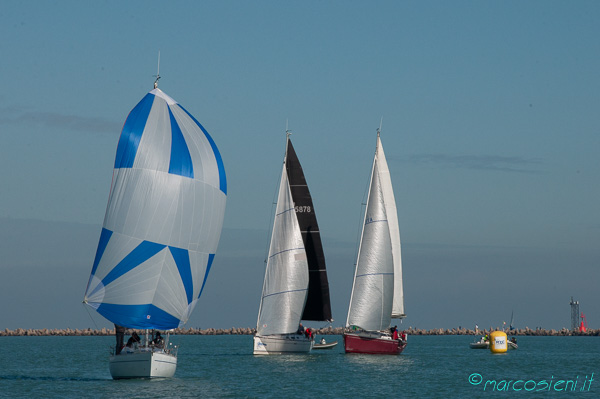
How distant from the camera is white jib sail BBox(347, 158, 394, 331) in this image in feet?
187

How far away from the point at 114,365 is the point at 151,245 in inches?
207

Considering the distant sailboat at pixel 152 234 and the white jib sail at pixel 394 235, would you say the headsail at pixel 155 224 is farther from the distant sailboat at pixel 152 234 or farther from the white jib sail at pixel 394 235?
the white jib sail at pixel 394 235

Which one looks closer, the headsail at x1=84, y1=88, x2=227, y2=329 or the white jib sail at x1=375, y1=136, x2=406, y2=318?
the headsail at x1=84, y1=88, x2=227, y2=329

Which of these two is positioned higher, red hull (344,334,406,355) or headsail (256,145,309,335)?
headsail (256,145,309,335)

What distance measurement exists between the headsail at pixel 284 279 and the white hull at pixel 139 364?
17876 millimetres

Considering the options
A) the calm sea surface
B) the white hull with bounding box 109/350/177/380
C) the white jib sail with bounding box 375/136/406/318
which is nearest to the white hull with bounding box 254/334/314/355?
the calm sea surface

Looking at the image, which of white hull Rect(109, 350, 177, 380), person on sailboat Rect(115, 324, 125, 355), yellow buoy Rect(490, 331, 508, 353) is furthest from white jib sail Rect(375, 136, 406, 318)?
person on sailboat Rect(115, 324, 125, 355)

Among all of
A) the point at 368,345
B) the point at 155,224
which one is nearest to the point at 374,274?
the point at 368,345

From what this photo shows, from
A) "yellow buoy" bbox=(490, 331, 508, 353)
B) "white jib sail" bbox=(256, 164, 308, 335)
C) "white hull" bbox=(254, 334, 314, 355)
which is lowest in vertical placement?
"white hull" bbox=(254, 334, 314, 355)

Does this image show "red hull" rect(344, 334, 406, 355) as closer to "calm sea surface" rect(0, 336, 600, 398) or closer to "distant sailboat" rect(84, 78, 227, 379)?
"calm sea surface" rect(0, 336, 600, 398)

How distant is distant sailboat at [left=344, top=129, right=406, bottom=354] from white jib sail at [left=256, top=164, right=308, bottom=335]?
341cm

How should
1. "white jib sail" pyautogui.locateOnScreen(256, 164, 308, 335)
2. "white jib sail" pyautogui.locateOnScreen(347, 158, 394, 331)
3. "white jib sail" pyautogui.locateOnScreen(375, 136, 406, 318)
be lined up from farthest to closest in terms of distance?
"white jib sail" pyautogui.locateOnScreen(375, 136, 406, 318) < "white jib sail" pyautogui.locateOnScreen(347, 158, 394, 331) < "white jib sail" pyautogui.locateOnScreen(256, 164, 308, 335)

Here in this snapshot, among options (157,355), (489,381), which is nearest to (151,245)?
(157,355)

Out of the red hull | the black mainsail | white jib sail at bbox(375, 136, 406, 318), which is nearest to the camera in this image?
the red hull
